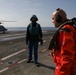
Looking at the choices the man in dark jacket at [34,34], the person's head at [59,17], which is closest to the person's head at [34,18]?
the man in dark jacket at [34,34]

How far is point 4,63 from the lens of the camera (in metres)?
9.83

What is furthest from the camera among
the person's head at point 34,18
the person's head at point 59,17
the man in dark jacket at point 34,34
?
the man in dark jacket at point 34,34

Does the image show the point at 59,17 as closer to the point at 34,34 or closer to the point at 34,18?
the point at 34,18

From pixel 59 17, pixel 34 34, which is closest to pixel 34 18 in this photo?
pixel 34 34

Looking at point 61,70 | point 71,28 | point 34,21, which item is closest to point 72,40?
point 71,28

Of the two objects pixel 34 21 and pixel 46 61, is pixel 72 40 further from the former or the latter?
pixel 46 61

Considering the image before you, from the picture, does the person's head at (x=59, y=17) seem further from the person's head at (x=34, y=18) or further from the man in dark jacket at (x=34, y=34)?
the man in dark jacket at (x=34, y=34)

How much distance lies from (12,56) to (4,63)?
5.55 ft

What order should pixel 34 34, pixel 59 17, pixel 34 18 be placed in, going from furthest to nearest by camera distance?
pixel 34 34 < pixel 34 18 < pixel 59 17

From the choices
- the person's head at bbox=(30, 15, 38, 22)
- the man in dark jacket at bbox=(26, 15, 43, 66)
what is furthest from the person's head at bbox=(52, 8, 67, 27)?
the man in dark jacket at bbox=(26, 15, 43, 66)

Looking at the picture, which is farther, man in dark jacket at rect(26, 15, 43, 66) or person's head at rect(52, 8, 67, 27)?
man in dark jacket at rect(26, 15, 43, 66)

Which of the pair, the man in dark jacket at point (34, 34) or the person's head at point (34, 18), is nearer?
the person's head at point (34, 18)

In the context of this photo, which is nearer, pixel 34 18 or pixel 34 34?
pixel 34 18

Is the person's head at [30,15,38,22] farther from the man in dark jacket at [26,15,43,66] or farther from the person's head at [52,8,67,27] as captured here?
the person's head at [52,8,67,27]
